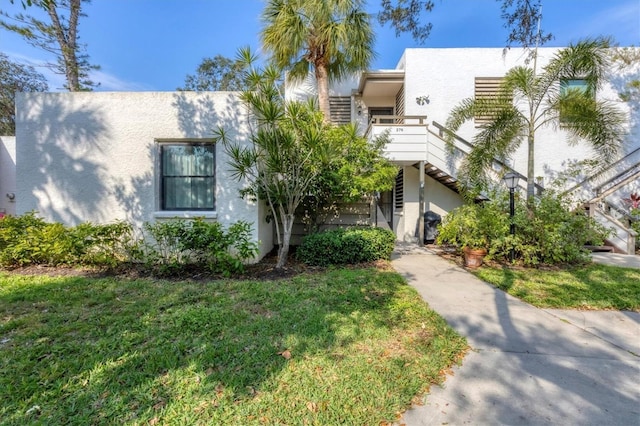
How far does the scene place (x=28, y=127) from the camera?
6.20 metres

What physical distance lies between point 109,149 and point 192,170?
5.80ft

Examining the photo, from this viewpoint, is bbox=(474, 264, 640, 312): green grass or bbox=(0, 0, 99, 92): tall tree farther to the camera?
bbox=(0, 0, 99, 92): tall tree

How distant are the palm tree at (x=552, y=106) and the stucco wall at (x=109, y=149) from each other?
6.49 metres

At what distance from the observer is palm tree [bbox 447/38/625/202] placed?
6.82 metres

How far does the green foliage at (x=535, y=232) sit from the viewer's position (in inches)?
248

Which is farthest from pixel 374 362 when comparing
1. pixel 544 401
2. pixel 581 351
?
pixel 581 351

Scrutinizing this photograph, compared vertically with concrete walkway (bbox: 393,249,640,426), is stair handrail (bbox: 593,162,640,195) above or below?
above

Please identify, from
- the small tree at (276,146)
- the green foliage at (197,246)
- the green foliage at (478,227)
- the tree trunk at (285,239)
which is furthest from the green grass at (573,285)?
the green foliage at (197,246)

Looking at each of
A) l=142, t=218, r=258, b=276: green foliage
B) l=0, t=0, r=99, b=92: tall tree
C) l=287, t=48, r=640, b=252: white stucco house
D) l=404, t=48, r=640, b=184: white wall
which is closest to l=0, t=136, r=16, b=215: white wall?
l=0, t=0, r=99, b=92: tall tree

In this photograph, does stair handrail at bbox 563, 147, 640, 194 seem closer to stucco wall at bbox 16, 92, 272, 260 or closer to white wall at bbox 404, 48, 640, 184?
white wall at bbox 404, 48, 640, 184

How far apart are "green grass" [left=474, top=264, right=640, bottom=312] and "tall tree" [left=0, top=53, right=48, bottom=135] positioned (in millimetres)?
23255

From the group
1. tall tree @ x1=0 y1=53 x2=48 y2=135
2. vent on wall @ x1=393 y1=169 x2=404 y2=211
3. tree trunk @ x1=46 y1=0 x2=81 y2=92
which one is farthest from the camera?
tall tree @ x1=0 y1=53 x2=48 y2=135

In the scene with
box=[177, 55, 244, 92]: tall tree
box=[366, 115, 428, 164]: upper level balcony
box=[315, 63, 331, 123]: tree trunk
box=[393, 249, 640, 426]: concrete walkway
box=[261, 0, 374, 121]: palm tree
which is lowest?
box=[393, 249, 640, 426]: concrete walkway

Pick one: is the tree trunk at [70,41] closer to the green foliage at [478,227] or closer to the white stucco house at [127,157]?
the white stucco house at [127,157]
